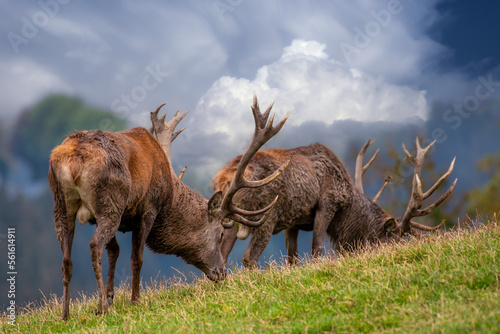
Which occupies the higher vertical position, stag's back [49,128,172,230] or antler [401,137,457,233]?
antler [401,137,457,233]

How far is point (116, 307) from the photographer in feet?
22.0

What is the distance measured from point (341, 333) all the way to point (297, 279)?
183 centimetres

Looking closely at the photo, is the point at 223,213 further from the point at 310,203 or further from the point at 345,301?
the point at 345,301

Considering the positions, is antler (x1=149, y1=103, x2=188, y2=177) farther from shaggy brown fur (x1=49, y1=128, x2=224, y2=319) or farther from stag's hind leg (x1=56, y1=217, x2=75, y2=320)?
stag's hind leg (x1=56, y1=217, x2=75, y2=320)

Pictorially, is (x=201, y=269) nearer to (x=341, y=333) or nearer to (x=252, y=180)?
(x=252, y=180)

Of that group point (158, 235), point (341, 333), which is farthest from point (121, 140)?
point (341, 333)

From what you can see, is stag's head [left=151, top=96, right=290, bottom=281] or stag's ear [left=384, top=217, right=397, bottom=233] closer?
stag's head [left=151, top=96, right=290, bottom=281]

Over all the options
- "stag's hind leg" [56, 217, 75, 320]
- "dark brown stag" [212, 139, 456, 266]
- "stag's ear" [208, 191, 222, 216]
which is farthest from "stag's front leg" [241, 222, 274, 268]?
"stag's hind leg" [56, 217, 75, 320]

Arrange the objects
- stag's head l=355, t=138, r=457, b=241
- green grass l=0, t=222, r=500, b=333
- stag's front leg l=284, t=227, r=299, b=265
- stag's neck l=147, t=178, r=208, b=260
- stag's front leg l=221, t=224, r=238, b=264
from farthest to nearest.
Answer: stag's front leg l=284, t=227, r=299, b=265 < stag's head l=355, t=138, r=457, b=241 < stag's front leg l=221, t=224, r=238, b=264 < stag's neck l=147, t=178, r=208, b=260 < green grass l=0, t=222, r=500, b=333

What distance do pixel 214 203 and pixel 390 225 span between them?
13.7 ft

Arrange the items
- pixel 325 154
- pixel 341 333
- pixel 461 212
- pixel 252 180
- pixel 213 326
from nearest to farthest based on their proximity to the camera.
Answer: pixel 341 333
pixel 213 326
pixel 252 180
pixel 325 154
pixel 461 212

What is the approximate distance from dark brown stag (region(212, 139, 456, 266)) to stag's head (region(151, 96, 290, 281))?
408 millimetres

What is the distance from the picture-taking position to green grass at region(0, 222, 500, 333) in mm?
4156

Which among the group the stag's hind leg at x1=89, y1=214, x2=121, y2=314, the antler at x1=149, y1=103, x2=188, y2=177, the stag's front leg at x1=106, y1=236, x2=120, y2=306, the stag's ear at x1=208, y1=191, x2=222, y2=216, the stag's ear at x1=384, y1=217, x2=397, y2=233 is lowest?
the stag's front leg at x1=106, y1=236, x2=120, y2=306
